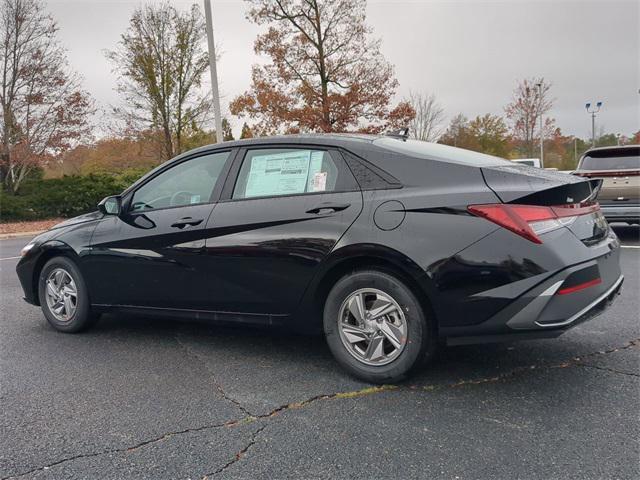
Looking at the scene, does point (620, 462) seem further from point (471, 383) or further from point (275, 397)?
point (275, 397)

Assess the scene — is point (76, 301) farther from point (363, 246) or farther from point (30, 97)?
point (30, 97)

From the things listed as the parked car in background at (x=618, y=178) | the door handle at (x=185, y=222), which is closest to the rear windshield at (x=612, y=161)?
the parked car in background at (x=618, y=178)

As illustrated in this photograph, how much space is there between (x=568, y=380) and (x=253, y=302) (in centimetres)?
207

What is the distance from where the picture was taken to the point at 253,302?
137 inches

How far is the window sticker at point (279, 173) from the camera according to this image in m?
3.43

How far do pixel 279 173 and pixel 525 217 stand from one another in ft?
5.38

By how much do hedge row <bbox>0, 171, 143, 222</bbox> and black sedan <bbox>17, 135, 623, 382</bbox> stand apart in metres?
15.3

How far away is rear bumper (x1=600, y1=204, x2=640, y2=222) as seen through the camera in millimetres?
8523

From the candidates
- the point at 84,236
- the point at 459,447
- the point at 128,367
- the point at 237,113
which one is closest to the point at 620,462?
the point at 459,447

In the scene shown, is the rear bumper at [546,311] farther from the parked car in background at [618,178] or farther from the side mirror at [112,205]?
the parked car in background at [618,178]

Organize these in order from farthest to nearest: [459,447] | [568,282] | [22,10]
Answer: [22,10] < [568,282] < [459,447]

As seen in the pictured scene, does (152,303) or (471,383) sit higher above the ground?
(152,303)

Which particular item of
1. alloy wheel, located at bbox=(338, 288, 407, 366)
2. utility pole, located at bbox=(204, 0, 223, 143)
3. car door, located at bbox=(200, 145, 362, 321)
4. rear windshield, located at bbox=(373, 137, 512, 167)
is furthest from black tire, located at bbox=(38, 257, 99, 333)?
utility pole, located at bbox=(204, 0, 223, 143)

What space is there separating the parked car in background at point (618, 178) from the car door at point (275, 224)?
6707 mm
